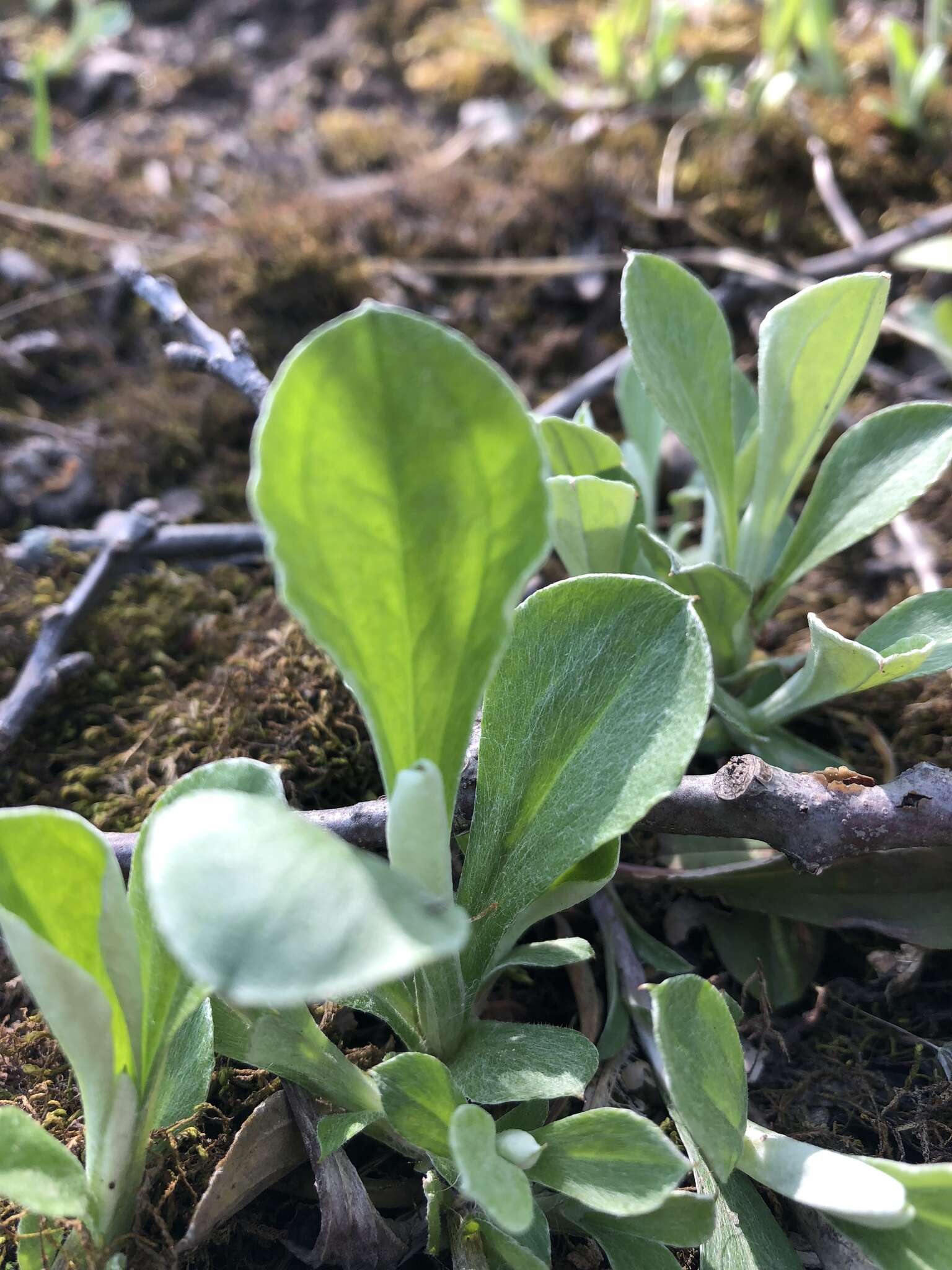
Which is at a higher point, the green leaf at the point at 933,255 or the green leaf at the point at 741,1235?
the green leaf at the point at 933,255

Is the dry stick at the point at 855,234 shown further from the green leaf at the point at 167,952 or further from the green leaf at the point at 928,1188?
the green leaf at the point at 167,952

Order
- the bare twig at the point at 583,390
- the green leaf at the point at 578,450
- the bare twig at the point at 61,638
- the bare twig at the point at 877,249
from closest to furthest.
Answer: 1. the green leaf at the point at 578,450
2. the bare twig at the point at 61,638
3. the bare twig at the point at 583,390
4. the bare twig at the point at 877,249

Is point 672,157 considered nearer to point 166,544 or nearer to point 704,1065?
point 166,544

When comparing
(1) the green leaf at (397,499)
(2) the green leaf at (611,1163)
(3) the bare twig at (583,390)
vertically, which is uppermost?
(1) the green leaf at (397,499)

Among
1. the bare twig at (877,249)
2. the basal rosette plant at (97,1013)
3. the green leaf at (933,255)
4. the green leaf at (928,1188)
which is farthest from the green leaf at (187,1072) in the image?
the bare twig at (877,249)

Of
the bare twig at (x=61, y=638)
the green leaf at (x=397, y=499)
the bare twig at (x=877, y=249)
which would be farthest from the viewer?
the bare twig at (x=877, y=249)

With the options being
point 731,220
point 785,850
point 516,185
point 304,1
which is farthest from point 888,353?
point 304,1

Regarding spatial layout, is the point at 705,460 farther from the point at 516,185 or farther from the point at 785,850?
the point at 516,185

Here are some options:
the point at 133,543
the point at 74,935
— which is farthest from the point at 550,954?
the point at 133,543
